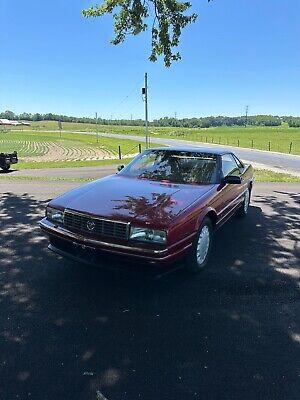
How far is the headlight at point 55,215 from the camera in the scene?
12.2 feet

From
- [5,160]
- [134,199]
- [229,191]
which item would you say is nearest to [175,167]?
[229,191]

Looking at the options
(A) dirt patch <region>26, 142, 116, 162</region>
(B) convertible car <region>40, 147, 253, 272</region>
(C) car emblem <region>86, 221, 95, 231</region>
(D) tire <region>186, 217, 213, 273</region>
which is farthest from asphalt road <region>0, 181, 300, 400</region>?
(A) dirt patch <region>26, 142, 116, 162</region>

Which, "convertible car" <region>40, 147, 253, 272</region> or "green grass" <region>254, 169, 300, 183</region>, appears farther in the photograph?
"green grass" <region>254, 169, 300, 183</region>

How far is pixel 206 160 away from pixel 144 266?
7.57 ft

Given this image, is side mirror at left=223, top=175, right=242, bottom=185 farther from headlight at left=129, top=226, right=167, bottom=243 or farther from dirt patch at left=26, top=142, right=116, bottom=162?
dirt patch at left=26, top=142, right=116, bottom=162

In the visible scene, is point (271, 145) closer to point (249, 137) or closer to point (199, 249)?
point (249, 137)

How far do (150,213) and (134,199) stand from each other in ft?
1.46

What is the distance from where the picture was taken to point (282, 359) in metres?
2.52

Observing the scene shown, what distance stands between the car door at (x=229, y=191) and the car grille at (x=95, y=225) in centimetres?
162

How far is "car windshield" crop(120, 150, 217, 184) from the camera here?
465 centimetres

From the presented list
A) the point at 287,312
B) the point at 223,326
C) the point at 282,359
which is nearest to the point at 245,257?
the point at 287,312

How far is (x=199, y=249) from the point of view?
3.88 m

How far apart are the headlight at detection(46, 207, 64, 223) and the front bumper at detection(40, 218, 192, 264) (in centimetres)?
6

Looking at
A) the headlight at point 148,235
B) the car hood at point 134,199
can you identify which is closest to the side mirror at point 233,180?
the car hood at point 134,199
